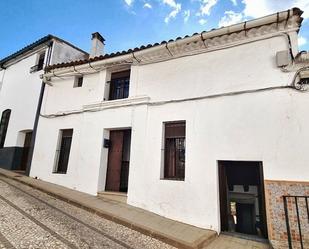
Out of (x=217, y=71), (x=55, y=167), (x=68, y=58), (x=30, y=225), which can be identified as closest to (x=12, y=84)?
(x=68, y=58)

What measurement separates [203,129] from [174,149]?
1059 millimetres

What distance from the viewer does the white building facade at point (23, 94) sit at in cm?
912

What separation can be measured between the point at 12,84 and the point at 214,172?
11.2 metres

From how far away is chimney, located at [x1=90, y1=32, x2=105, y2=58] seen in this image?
9.31m

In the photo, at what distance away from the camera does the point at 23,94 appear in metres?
9.73

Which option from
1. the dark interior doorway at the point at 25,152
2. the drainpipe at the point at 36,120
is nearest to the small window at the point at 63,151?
the drainpipe at the point at 36,120

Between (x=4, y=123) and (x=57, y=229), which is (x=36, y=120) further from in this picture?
(x=57, y=229)

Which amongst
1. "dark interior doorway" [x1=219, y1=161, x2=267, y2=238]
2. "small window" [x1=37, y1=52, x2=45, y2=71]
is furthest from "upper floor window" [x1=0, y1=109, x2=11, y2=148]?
"dark interior doorway" [x1=219, y1=161, x2=267, y2=238]

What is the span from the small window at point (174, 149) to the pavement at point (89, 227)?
119cm

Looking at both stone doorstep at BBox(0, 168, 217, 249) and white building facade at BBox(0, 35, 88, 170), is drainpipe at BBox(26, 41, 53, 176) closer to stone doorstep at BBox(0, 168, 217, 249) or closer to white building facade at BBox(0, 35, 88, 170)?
white building facade at BBox(0, 35, 88, 170)

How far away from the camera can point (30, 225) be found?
11.8 feet

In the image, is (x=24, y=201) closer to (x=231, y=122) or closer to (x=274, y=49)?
(x=231, y=122)

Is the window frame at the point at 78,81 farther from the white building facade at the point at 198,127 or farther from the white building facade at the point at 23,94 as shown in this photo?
the white building facade at the point at 23,94

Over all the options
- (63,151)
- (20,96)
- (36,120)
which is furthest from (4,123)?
(63,151)
